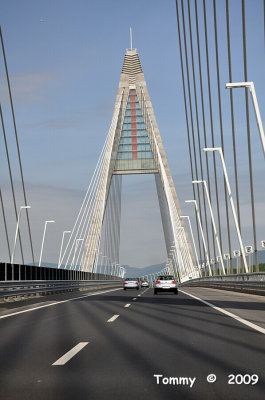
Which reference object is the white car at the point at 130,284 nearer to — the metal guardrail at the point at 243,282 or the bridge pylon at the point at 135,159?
the metal guardrail at the point at 243,282

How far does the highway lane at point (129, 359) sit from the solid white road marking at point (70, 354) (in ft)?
0.21

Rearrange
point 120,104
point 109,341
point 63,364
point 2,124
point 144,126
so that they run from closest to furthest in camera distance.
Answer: point 63,364 → point 109,341 → point 2,124 → point 120,104 → point 144,126

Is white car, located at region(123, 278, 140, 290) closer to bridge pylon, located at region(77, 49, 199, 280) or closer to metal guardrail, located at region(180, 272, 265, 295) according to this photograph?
metal guardrail, located at region(180, 272, 265, 295)

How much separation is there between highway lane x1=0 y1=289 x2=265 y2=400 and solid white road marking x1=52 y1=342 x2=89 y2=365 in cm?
6

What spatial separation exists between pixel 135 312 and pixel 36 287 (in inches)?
474

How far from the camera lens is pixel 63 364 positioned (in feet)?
24.3

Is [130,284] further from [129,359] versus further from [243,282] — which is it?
[129,359]

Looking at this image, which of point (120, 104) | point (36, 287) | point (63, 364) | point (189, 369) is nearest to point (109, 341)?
point (63, 364)

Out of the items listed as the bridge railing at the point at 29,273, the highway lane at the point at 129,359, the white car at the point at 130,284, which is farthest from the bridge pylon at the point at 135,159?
Answer: the highway lane at the point at 129,359

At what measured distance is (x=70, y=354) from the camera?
322 inches

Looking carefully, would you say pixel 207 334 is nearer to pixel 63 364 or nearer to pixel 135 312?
pixel 63 364

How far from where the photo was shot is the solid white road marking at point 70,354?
7567 millimetres

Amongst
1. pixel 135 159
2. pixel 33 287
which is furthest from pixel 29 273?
pixel 135 159

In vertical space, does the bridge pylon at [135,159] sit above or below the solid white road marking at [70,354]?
above
